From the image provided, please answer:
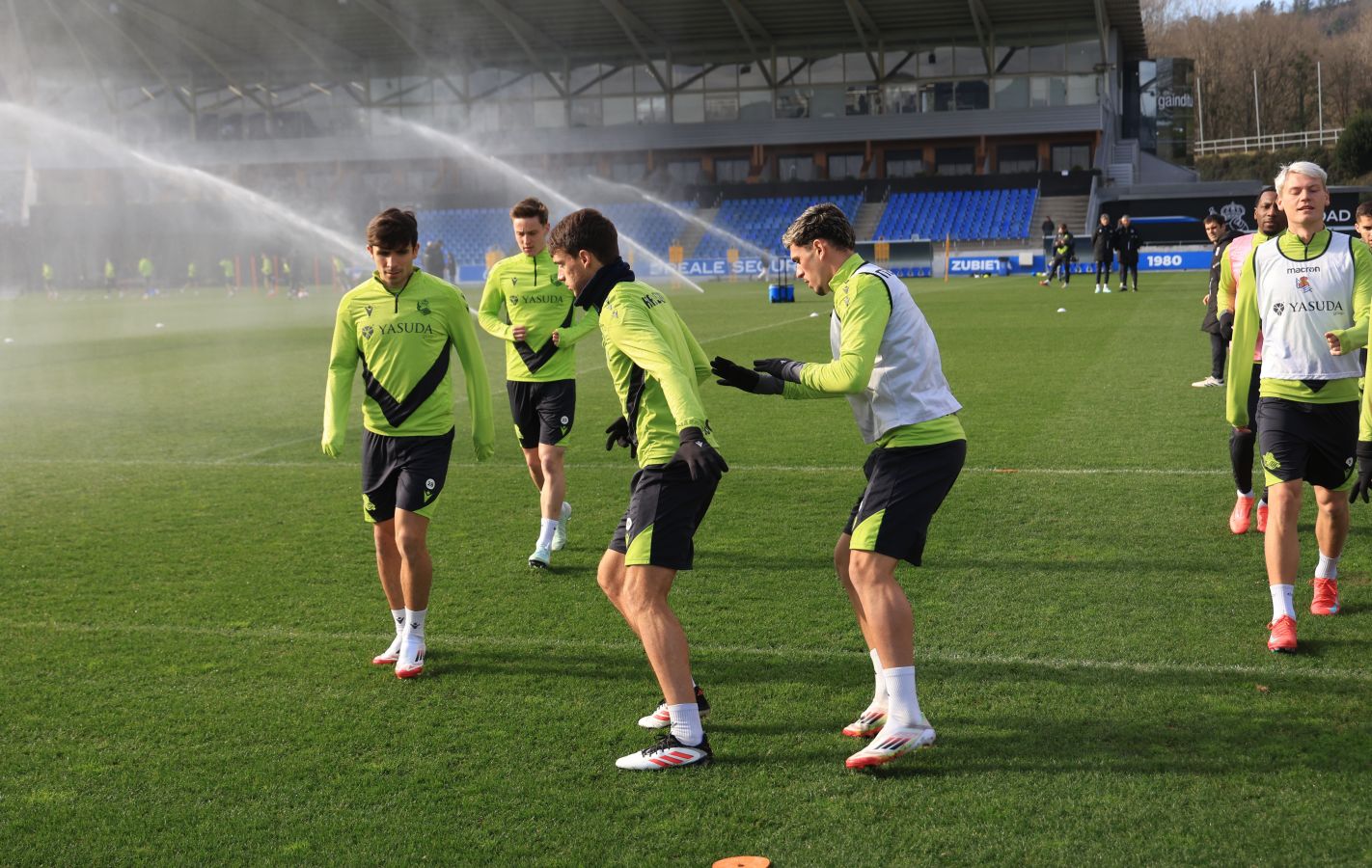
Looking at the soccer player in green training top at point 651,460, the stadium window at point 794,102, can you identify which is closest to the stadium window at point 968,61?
the stadium window at point 794,102

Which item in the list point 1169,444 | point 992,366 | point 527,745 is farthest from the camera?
point 992,366

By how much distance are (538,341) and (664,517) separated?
3.59 metres

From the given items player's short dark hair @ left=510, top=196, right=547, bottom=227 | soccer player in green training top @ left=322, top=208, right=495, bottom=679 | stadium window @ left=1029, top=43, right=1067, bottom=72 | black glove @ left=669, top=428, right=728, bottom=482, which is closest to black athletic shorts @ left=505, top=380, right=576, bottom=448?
player's short dark hair @ left=510, top=196, right=547, bottom=227

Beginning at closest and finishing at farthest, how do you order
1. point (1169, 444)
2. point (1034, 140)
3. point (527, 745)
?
1. point (527, 745)
2. point (1169, 444)
3. point (1034, 140)

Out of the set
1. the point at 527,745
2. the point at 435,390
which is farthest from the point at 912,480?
the point at 435,390

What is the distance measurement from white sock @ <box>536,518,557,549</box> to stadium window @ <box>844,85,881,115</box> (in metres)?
52.5

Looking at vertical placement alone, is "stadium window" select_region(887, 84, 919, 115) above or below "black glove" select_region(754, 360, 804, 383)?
above

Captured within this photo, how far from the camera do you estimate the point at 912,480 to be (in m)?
4.96

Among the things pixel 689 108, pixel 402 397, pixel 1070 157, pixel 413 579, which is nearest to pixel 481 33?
pixel 689 108

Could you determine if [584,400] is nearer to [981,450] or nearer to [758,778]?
[981,450]

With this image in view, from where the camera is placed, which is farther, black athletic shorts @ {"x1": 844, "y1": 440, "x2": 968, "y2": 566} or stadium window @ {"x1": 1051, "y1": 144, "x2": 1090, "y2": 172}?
stadium window @ {"x1": 1051, "y1": 144, "x2": 1090, "y2": 172}

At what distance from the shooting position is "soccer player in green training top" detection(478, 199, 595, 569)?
8.23 m

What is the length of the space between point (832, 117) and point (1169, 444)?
4847 cm

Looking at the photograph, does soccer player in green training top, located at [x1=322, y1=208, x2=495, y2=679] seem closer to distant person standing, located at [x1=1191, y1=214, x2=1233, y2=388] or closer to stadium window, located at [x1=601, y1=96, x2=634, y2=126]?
distant person standing, located at [x1=1191, y1=214, x2=1233, y2=388]
